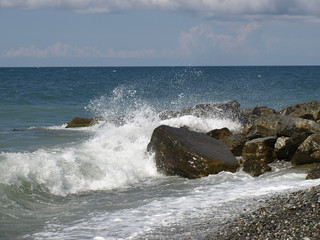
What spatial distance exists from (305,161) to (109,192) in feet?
13.6

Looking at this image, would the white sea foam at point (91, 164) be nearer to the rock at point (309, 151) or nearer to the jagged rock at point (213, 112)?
the jagged rock at point (213, 112)

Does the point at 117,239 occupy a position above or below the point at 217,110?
below

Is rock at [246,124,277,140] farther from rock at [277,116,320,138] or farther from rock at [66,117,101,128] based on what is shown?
rock at [66,117,101,128]

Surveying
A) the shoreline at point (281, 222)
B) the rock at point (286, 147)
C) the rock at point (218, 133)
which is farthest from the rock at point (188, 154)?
the shoreline at point (281, 222)

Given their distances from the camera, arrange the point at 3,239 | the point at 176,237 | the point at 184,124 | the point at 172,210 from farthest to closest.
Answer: the point at 184,124, the point at 172,210, the point at 3,239, the point at 176,237

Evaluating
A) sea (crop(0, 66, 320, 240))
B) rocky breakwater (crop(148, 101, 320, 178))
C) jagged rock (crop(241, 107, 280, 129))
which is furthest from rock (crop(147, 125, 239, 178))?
jagged rock (crop(241, 107, 280, 129))

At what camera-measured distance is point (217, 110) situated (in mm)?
16578

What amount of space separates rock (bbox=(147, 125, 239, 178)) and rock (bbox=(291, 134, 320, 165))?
4.47 ft

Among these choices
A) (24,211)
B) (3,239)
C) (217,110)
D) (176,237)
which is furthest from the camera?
(217,110)

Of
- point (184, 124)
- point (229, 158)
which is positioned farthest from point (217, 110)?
point (229, 158)

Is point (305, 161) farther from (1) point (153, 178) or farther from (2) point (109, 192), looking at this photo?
(2) point (109, 192)

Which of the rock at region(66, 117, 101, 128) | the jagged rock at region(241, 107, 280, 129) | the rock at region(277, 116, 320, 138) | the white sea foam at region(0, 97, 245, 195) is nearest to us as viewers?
the white sea foam at region(0, 97, 245, 195)

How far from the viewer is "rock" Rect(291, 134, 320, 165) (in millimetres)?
10164

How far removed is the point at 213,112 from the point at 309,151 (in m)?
6.54
